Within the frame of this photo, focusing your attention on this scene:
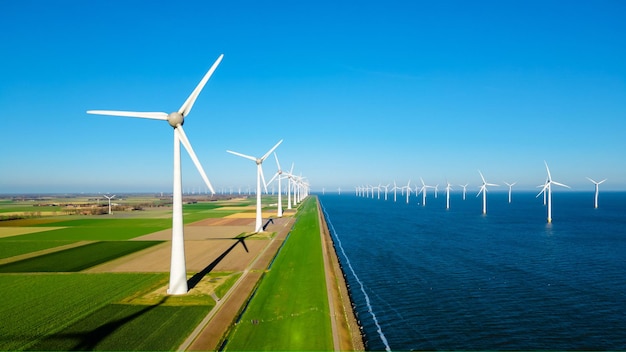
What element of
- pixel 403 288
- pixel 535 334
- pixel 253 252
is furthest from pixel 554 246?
pixel 253 252

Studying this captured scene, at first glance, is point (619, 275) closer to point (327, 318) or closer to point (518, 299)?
point (518, 299)

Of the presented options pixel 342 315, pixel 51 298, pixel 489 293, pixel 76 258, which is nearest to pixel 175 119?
pixel 51 298

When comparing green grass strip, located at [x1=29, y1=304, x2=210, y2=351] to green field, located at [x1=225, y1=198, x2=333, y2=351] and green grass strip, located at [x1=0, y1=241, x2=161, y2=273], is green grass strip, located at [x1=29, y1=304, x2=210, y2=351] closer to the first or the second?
green field, located at [x1=225, y1=198, x2=333, y2=351]

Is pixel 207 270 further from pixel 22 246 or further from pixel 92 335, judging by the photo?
pixel 22 246

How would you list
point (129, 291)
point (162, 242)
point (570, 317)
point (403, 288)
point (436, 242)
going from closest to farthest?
point (570, 317), point (129, 291), point (403, 288), point (162, 242), point (436, 242)

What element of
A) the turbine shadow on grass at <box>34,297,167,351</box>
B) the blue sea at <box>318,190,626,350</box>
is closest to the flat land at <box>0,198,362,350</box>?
the turbine shadow on grass at <box>34,297,167,351</box>
